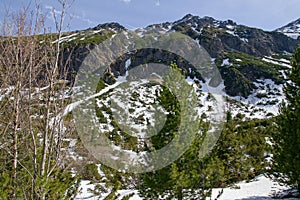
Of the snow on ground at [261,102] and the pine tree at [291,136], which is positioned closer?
the pine tree at [291,136]

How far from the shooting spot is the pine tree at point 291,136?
9.08 metres

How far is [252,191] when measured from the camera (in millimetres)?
13438

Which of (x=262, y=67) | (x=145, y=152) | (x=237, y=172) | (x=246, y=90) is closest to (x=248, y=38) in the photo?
(x=262, y=67)

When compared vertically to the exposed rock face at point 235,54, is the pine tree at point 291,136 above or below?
below

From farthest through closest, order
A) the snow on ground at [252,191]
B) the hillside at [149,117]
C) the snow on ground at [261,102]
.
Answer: the snow on ground at [261,102]
the snow on ground at [252,191]
the hillside at [149,117]

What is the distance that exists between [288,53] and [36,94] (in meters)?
110

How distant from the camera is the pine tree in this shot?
9078mm

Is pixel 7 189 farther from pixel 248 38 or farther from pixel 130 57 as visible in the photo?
pixel 248 38

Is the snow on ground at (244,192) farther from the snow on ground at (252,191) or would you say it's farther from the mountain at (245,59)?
the mountain at (245,59)

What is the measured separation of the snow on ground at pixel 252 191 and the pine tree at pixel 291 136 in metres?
2.11

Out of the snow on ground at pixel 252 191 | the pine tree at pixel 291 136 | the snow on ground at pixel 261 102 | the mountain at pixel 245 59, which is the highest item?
the mountain at pixel 245 59

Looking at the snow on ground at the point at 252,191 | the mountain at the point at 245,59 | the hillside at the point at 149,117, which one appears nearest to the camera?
the hillside at the point at 149,117

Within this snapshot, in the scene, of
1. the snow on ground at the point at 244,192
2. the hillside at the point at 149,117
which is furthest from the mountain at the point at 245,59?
the snow on ground at the point at 244,192

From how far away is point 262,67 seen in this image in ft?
231
